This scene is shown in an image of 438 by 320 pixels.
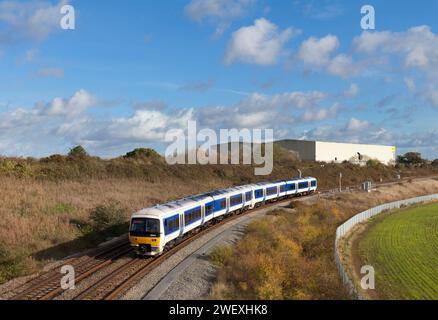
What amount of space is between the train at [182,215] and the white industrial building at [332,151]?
243 ft

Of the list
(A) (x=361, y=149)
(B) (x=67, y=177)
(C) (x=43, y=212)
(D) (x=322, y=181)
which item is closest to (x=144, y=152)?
(B) (x=67, y=177)

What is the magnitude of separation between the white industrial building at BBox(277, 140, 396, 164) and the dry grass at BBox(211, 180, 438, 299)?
7886 centimetres

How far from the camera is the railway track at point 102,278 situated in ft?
58.7

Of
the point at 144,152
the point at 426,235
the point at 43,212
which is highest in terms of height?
the point at 144,152

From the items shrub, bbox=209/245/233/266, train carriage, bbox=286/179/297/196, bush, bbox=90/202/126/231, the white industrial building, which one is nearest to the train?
shrub, bbox=209/245/233/266

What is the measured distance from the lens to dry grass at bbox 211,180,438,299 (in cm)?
1936

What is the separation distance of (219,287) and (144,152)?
64.6m

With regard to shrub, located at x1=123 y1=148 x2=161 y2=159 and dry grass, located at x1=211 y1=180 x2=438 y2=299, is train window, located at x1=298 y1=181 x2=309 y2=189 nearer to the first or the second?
dry grass, located at x1=211 y1=180 x2=438 y2=299

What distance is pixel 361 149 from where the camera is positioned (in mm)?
132375

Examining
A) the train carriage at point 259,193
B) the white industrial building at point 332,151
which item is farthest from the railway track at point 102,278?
the white industrial building at point 332,151

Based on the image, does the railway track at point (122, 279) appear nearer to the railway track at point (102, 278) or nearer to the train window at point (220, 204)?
the railway track at point (102, 278)

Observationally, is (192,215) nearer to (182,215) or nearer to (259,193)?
(182,215)

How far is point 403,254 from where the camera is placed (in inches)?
1449
